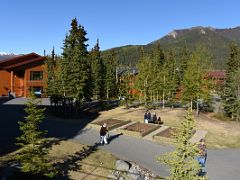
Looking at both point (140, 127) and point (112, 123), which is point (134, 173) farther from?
point (112, 123)

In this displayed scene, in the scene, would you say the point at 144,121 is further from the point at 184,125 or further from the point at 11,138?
the point at 184,125

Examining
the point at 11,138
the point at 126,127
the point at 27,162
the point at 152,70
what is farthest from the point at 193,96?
the point at 27,162

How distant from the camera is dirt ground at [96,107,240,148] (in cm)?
2979

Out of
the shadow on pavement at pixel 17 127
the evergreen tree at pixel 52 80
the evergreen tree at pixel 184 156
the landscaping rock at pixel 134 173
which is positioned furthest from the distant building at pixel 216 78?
the evergreen tree at pixel 184 156

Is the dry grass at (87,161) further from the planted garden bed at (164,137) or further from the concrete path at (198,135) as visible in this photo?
the concrete path at (198,135)

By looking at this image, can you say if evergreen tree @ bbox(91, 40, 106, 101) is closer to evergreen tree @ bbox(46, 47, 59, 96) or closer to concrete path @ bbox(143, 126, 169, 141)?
evergreen tree @ bbox(46, 47, 59, 96)

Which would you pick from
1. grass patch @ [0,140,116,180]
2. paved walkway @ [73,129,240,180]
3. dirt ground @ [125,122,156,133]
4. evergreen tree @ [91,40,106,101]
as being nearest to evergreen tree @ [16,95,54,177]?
grass patch @ [0,140,116,180]

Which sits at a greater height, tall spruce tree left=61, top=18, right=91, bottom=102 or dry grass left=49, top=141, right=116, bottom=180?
tall spruce tree left=61, top=18, right=91, bottom=102

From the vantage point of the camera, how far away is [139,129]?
106 ft

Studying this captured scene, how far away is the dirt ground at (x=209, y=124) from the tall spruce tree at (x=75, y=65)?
4308 millimetres

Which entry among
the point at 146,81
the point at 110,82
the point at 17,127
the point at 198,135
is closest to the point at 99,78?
the point at 146,81

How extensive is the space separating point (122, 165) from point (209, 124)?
18.0 metres

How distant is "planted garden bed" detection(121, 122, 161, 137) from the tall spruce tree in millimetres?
9520

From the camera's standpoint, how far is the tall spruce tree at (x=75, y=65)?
1603 inches
